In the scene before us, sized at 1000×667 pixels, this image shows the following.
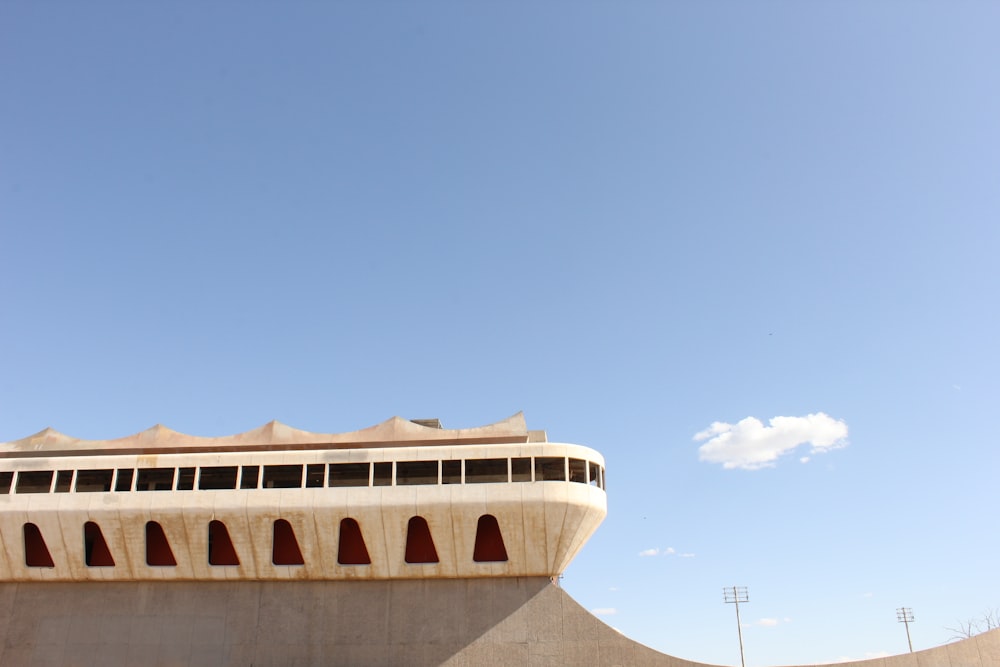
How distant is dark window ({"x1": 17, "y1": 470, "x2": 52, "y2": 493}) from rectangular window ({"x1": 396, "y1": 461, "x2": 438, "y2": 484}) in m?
17.3

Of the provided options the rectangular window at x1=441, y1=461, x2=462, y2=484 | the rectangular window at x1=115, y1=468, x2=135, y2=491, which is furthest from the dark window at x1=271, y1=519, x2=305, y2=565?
the rectangular window at x1=441, y1=461, x2=462, y2=484

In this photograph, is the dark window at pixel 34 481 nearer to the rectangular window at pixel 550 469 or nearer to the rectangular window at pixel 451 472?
the rectangular window at pixel 451 472

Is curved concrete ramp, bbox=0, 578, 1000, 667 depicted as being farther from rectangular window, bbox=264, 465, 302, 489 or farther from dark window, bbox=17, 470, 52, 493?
dark window, bbox=17, 470, 52, 493

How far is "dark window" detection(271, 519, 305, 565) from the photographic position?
115ft

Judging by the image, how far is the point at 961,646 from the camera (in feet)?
108

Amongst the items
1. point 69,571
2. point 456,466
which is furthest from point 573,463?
point 69,571

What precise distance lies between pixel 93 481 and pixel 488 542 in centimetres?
1953

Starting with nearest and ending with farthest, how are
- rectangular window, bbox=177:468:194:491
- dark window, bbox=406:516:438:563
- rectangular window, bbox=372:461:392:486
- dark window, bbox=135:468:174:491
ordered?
dark window, bbox=406:516:438:563 → rectangular window, bbox=372:461:392:486 → rectangular window, bbox=177:468:194:491 → dark window, bbox=135:468:174:491

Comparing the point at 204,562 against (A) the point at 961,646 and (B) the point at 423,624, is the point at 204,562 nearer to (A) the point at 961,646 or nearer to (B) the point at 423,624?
(B) the point at 423,624

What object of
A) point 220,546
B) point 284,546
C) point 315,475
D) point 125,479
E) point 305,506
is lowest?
point 284,546

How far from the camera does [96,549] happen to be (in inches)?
1432

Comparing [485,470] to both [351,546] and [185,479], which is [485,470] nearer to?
[351,546]

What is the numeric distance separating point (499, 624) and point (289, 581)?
32.6 ft

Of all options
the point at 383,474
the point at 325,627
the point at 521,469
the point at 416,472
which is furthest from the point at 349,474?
the point at 521,469
